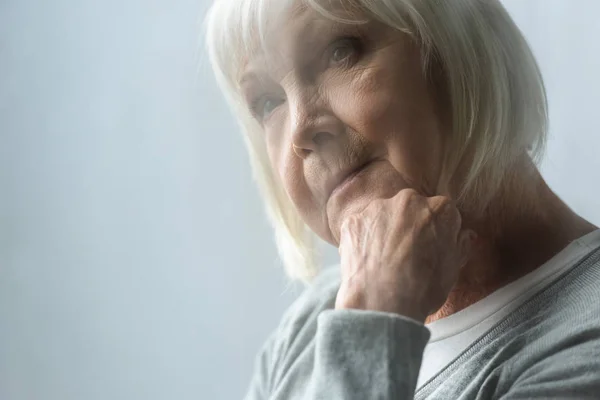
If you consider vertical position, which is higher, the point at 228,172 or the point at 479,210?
the point at 228,172

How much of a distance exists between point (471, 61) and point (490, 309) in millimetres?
287

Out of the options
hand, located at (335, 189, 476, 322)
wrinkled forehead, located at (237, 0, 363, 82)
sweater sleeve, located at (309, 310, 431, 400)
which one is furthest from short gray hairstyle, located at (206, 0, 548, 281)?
sweater sleeve, located at (309, 310, 431, 400)

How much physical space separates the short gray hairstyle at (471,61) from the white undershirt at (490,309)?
11 cm

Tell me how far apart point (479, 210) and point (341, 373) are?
32 centimetres

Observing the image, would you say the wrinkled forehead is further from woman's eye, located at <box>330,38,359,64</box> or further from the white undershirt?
the white undershirt

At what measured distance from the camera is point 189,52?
1145 millimetres

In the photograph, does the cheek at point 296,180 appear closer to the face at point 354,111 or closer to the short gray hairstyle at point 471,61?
the face at point 354,111

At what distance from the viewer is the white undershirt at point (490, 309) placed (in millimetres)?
828

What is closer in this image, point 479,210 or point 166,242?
point 479,210

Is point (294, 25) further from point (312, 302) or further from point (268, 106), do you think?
point (312, 302)

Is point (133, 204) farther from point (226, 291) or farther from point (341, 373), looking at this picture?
point (341, 373)

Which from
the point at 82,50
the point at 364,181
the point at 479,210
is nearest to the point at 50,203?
the point at 82,50

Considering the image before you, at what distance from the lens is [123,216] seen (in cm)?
109

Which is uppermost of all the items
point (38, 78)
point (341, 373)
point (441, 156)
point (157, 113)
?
point (38, 78)
